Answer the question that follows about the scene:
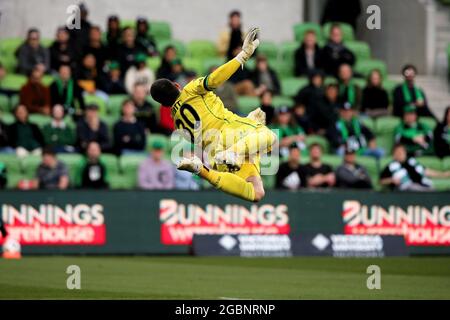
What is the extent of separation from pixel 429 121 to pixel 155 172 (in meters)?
6.26

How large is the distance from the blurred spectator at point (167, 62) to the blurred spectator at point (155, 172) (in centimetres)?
208

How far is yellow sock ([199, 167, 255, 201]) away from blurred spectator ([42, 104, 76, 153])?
812 centimetres

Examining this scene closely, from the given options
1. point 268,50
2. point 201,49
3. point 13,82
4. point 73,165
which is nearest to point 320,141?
point 268,50

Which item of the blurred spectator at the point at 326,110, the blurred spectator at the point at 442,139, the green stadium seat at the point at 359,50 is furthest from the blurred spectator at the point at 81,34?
the blurred spectator at the point at 442,139

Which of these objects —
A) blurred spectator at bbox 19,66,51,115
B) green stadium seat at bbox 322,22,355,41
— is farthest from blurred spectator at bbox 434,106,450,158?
blurred spectator at bbox 19,66,51,115

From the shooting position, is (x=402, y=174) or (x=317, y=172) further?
(x=402, y=174)

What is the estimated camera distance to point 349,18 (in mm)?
28328

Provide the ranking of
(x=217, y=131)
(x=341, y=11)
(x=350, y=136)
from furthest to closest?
1. (x=341, y=11)
2. (x=350, y=136)
3. (x=217, y=131)

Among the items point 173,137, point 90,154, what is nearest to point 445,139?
point 173,137

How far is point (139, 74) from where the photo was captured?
23.6m

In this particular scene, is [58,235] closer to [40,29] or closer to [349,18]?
[40,29]

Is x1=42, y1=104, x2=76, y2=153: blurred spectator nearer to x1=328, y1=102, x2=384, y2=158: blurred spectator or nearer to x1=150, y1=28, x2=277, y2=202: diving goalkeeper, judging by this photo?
x1=328, y1=102, x2=384, y2=158: blurred spectator

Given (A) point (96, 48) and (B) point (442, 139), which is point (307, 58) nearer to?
(B) point (442, 139)

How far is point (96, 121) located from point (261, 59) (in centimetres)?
389
